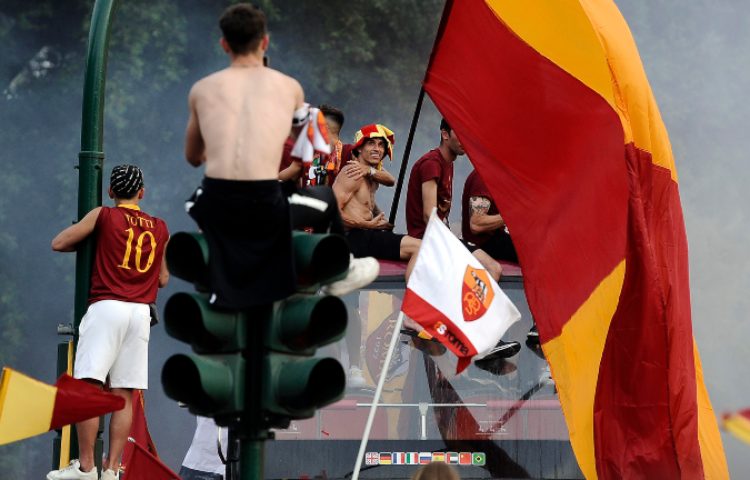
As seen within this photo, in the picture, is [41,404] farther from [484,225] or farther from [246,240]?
[484,225]

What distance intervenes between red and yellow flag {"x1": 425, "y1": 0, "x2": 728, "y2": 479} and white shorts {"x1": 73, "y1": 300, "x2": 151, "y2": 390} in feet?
7.87

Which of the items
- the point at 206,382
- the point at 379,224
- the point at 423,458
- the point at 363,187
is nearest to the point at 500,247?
the point at 379,224

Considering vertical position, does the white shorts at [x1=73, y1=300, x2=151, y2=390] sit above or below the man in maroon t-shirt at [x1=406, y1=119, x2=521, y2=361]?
below

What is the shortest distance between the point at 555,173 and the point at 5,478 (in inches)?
637

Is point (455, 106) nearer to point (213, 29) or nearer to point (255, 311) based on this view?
point (255, 311)

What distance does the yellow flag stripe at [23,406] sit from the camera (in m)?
9.15

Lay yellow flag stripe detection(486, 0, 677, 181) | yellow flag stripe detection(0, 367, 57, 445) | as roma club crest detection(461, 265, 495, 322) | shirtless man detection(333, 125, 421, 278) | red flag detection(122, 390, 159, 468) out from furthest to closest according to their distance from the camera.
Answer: shirtless man detection(333, 125, 421, 278)
red flag detection(122, 390, 159, 468)
yellow flag stripe detection(486, 0, 677, 181)
as roma club crest detection(461, 265, 495, 322)
yellow flag stripe detection(0, 367, 57, 445)

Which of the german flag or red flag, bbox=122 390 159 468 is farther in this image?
red flag, bbox=122 390 159 468

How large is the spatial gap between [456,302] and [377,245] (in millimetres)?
1782

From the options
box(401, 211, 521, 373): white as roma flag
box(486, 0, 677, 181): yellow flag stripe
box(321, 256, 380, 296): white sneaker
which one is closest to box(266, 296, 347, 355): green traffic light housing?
box(321, 256, 380, 296): white sneaker

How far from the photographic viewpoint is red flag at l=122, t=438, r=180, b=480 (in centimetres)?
1055

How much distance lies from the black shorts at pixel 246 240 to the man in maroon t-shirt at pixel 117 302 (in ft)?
10.6

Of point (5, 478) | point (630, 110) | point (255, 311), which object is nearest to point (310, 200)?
point (255, 311)

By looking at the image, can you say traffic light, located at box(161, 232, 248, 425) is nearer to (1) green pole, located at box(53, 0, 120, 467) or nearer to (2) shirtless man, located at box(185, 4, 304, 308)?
(2) shirtless man, located at box(185, 4, 304, 308)
